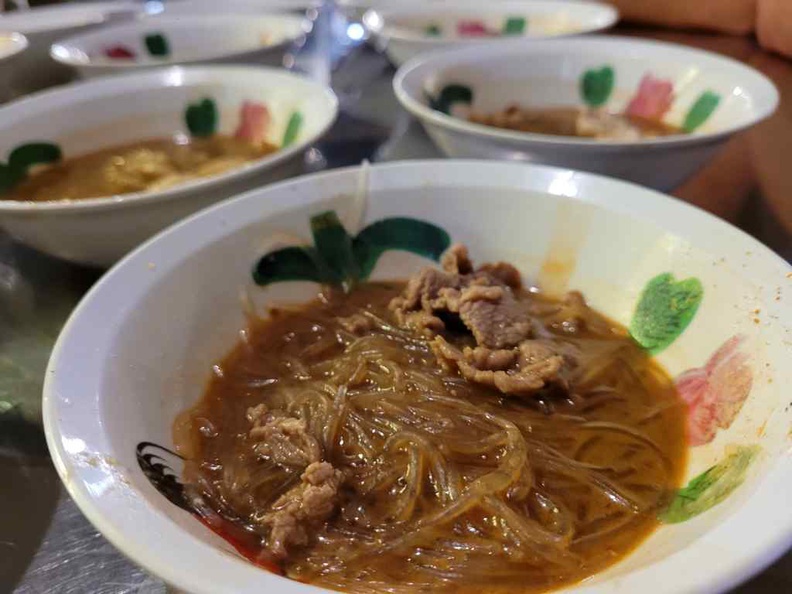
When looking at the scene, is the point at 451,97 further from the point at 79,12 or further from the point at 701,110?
the point at 79,12

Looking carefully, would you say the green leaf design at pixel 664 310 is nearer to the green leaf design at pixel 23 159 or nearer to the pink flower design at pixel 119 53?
the green leaf design at pixel 23 159

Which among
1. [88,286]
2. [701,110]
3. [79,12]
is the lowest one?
[88,286]

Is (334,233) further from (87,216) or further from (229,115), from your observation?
(229,115)

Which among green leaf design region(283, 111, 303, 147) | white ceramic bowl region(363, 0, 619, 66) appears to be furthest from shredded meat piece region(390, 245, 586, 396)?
white ceramic bowl region(363, 0, 619, 66)

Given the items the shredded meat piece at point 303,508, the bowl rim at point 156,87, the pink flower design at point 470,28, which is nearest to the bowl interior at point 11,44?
the bowl rim at point 156,87

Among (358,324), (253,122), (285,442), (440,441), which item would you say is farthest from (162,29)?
(440,441)
